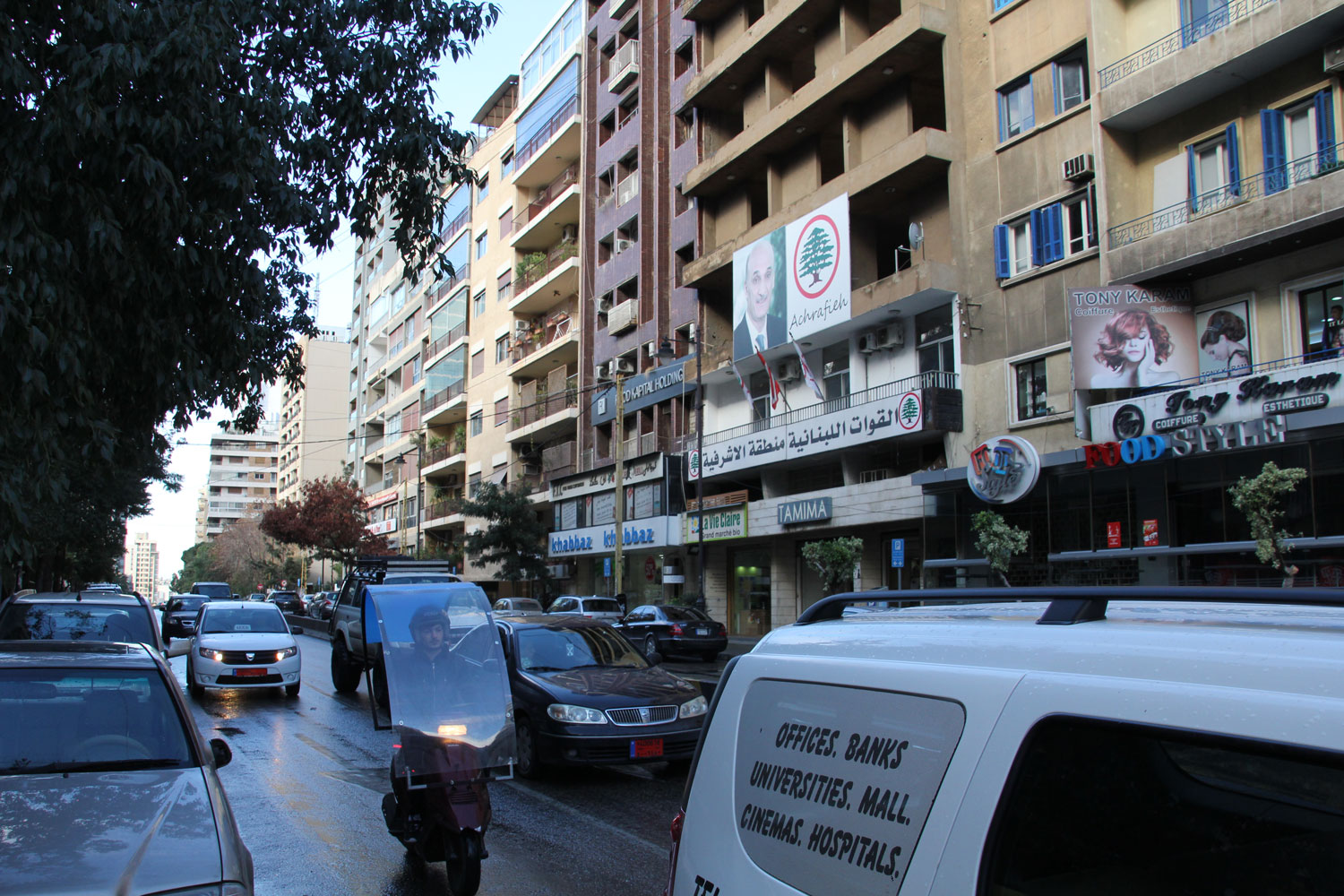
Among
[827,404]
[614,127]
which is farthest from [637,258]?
[827,404]

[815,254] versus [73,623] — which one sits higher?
[815,254]

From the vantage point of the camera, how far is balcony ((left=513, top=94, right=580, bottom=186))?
50.3 metres

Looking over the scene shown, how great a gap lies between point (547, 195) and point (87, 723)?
165ft

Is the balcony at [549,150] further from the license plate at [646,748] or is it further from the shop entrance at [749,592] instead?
the license plate at [646,748]

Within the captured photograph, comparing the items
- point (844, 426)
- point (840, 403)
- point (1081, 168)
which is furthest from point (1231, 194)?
point (840, 403)

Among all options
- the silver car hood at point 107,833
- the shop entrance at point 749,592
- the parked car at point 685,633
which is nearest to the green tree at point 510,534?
the shop entrance at point 749,592

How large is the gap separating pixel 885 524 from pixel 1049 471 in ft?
22.8

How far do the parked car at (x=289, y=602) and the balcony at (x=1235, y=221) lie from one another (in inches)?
1608

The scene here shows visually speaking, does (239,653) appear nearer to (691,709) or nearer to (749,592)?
(691,709)

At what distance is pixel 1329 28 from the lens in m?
17.3

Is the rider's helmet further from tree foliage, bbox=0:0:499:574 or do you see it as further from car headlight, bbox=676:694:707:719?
car headlight, bbox=676:694:707:719

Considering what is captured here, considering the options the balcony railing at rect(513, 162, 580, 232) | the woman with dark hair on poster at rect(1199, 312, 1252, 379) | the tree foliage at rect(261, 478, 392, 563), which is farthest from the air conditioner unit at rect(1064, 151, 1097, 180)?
the tree foliage at rect(261, 478, 392, 563)

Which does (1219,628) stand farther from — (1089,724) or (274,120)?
(274,120)

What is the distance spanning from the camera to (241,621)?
57.7ft
